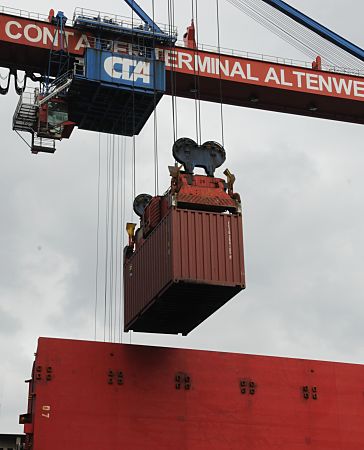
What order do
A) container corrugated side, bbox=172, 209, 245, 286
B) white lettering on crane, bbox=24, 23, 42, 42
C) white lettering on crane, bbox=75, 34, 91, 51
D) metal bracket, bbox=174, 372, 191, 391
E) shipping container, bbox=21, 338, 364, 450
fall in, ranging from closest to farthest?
1. container corrugated side, bbox=172, 209, 245, 286
2. shipping container, bbox=21, 338, 364, 450
3. metal bracket, bbox=174, 372, 191, 391
4. white lettering on crane, bbox=24, 23, 42, 42
5. white lettering on crane, bbox=75, 34, 91, 51

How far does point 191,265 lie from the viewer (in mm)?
30141

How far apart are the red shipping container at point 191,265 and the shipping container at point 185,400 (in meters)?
1.96

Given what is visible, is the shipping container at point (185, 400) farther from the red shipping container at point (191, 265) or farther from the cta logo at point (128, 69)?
the cta logo at point (128, 69)

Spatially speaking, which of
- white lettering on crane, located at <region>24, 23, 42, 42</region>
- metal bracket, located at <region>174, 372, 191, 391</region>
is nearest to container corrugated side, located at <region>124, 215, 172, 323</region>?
metal bracket, located at <region>174, 372, 191, 391</region>

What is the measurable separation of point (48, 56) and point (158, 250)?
9272 millimetres

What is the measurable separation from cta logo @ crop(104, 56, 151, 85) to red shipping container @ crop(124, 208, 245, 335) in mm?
6835

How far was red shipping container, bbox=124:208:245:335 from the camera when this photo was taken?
30.1 meters

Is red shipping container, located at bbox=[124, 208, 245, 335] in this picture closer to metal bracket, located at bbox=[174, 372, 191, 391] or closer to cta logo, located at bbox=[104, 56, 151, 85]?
metal bracket, located at bbox=[174, 372, 191, 391]

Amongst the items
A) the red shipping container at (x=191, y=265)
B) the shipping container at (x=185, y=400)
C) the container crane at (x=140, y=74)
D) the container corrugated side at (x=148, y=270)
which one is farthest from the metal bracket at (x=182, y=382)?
the container crane at (x=140, y=74)

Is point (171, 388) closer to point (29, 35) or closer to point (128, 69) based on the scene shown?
point (128, 69)

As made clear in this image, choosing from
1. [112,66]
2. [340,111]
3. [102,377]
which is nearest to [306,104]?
[340,111]

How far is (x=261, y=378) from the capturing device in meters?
33.3

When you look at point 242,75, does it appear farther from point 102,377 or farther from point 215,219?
point 102,377

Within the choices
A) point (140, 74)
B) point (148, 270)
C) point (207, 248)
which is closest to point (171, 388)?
point (148, 270)
